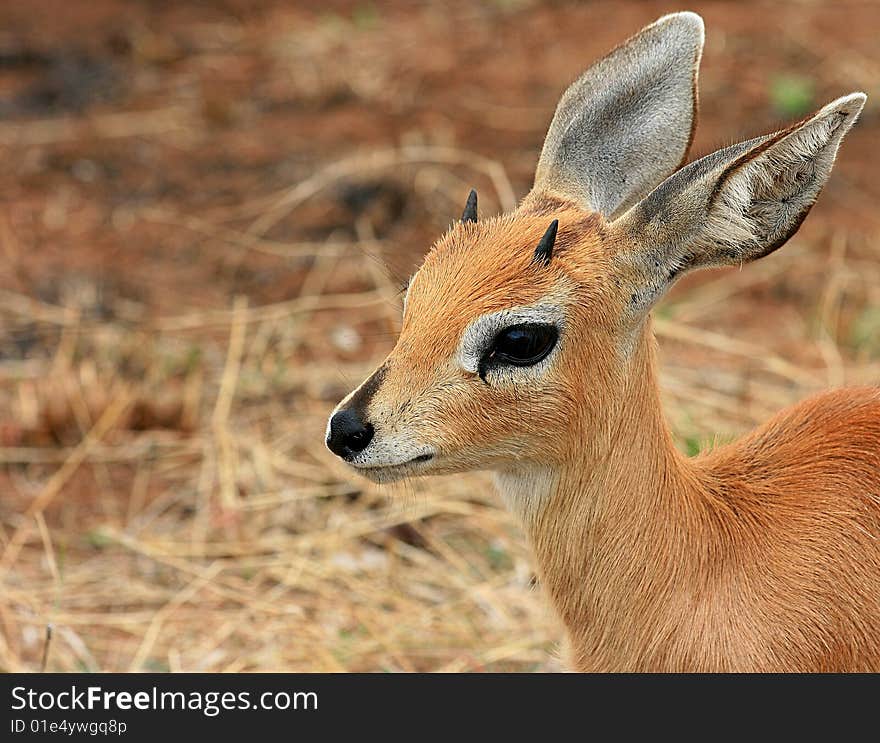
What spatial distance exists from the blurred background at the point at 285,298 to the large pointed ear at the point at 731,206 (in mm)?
825

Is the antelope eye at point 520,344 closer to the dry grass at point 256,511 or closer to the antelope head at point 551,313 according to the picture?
the antelope head at point 551,313

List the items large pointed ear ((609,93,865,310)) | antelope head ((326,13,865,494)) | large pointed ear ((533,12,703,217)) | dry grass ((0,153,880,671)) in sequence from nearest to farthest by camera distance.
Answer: large pointed ear ((609,93,865,310)) → antelope head ((326,13,865,494)) → large pointed ear ((533,12,703,217)) → dry grass ((0,153,880,671))

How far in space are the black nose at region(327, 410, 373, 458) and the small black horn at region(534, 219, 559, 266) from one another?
543 millimetres

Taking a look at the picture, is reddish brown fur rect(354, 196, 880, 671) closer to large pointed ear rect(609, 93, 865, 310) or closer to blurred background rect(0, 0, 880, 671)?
large pointed ear rect(609, 93, 865, 310)

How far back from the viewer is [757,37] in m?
9.35

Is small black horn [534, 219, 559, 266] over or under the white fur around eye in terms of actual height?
over

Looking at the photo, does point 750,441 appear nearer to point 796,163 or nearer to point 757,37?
point 796,163

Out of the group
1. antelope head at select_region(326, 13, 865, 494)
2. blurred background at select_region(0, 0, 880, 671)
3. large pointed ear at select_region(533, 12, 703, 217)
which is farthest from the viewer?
blurred background at select_region(0, 0, 880, 671)

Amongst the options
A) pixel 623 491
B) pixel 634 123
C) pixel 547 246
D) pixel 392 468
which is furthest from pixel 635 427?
pixel 634 123

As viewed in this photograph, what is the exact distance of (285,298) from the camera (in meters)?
6.79

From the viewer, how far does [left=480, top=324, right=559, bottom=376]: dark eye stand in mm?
3094

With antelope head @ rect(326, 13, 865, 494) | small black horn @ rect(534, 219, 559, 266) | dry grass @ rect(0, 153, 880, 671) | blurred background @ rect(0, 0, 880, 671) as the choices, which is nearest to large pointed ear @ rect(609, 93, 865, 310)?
antelope head @ rect(326, 13, 865, 494)

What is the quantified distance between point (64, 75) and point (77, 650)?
558 cm
